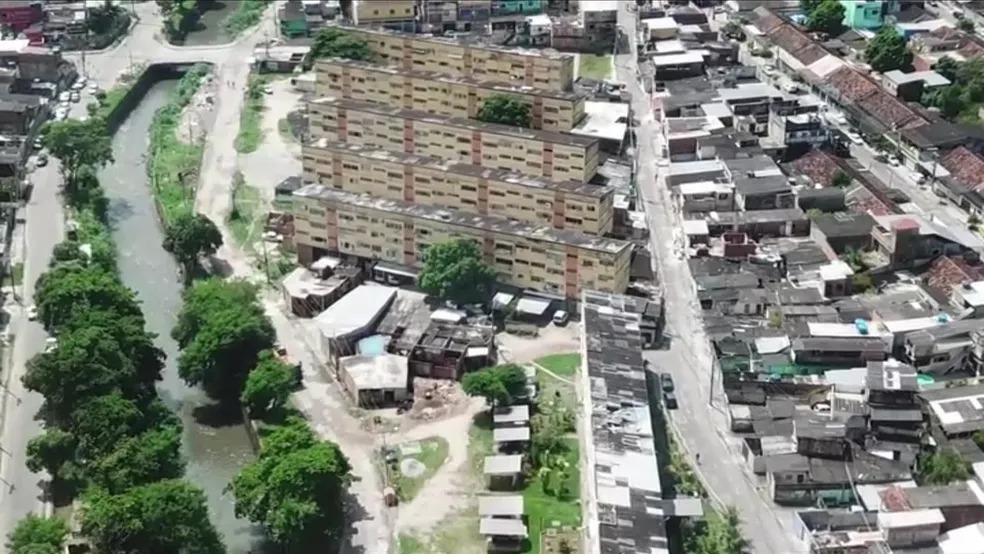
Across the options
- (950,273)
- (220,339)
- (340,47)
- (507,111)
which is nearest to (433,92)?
(507,111)

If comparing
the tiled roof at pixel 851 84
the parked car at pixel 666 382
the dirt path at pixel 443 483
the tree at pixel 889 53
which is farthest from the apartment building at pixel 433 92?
the dirt path at pixel 443 483

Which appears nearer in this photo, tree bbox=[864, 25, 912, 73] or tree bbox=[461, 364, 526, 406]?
tree bbox=[461, 364, 526, 406]

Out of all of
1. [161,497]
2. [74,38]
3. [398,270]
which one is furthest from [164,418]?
[74,38]

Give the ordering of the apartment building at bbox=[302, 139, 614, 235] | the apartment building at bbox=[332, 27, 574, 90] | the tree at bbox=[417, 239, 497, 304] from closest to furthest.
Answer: the tree at bbox=[417, 239, 497, 304] < the apartment building at bbox=[302, 139, 614, 235] < the apartment building at bbox=[332, 27, 574, 90]

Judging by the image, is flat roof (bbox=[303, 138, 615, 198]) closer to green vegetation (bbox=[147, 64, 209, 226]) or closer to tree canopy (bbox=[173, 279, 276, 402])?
green vegetation (bbox=[147, 64, 209, 226])

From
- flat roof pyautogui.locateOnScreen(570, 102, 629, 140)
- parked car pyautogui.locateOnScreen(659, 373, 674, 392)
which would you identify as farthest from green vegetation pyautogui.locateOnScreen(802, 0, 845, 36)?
parked car pyautogui.locateOnScreen(659, 373, 674, 392)

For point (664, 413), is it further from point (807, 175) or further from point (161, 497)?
point (807, 175)
